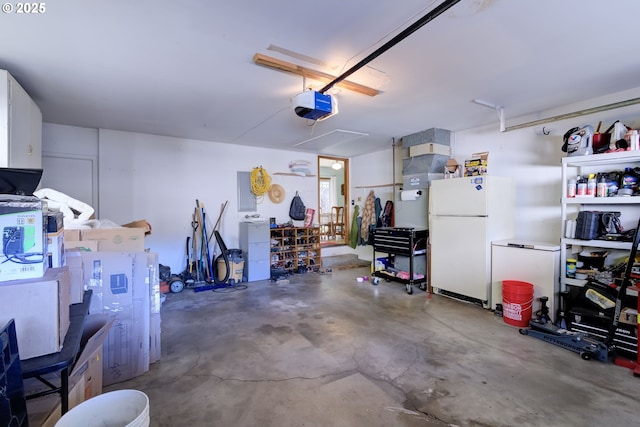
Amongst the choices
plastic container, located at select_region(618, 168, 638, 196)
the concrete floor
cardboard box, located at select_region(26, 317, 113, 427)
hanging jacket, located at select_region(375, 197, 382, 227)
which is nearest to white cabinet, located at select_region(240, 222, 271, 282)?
the concrete floor

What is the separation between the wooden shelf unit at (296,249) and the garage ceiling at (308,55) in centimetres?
262

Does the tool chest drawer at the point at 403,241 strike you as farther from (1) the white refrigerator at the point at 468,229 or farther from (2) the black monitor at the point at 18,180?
(2) the black monitor at the point at 18,180

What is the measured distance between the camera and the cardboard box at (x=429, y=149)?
4.54 meters

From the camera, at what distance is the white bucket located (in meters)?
1.14

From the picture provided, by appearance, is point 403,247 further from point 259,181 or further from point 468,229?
point 259,181

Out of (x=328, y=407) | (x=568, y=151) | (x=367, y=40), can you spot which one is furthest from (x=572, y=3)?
(x=328, y=407)

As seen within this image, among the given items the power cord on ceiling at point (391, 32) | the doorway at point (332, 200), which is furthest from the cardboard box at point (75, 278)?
the doorway at point (332, 200)

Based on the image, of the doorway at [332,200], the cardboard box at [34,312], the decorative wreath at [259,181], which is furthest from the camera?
the doorway at [332,200]

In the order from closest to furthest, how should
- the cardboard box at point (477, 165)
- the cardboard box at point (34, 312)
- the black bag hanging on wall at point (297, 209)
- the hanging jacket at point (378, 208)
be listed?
the cardboard box at point (34, 312), the cardboard box at point (477, 165), the hanging jacket at point (378, 208), the black bag hanging on wall at point (297, 209)

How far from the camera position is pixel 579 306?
294 cm

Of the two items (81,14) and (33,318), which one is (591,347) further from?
(81,14)

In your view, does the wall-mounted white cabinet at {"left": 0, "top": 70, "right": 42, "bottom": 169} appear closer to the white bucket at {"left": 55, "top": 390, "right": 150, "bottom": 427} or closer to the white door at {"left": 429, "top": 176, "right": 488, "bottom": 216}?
the white bucket at {"left": 55, "top": 390, "right": 150, "bottom": 427}

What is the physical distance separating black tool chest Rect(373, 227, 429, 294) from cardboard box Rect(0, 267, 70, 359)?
4117 millimetres

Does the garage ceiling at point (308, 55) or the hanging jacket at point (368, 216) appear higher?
the garage ceiling at point (308, 55)
